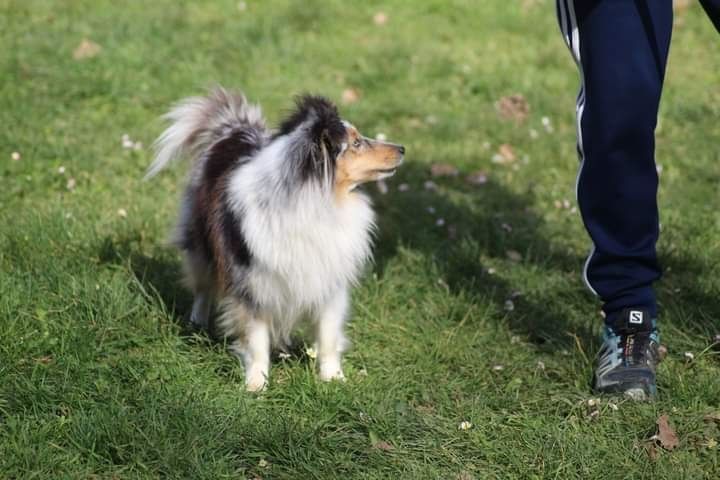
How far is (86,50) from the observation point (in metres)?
6.10

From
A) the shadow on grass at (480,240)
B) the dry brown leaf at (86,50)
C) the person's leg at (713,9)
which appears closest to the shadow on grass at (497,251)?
the shadow on grass at (480,240)

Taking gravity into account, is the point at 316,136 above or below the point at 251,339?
above

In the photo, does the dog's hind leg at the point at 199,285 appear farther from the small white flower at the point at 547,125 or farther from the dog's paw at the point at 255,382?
the small white flower at the point at 547,125

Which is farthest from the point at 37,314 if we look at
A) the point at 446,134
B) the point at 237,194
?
the point at 446,134

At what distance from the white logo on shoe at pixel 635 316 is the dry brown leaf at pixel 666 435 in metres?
0.36

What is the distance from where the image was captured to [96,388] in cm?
294

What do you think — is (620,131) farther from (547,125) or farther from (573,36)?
(547,125)

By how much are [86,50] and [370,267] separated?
3129 millimetres

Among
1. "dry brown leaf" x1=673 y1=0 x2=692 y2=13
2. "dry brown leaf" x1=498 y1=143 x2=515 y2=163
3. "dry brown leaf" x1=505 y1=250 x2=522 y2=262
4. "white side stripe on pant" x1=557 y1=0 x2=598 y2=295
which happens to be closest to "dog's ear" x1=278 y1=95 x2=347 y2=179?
"white side stripe on pant" x1=557 y1=0 x2=598 y2=295

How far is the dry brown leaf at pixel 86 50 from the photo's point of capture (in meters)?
6.05

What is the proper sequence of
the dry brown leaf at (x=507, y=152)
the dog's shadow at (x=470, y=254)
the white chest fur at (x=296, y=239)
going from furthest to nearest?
the dry brown leaf at (x=507, y=152)
the dog's shadow at (x=470, y=254)
the white chest fur at (x=296, y=239)

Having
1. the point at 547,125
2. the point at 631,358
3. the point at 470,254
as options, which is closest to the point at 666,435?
the point at 631,358

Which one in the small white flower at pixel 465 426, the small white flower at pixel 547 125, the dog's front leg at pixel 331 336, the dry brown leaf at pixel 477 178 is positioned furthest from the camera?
the small white flower at pixel 547 125

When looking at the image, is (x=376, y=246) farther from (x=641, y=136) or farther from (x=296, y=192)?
(x=641, y=136)
